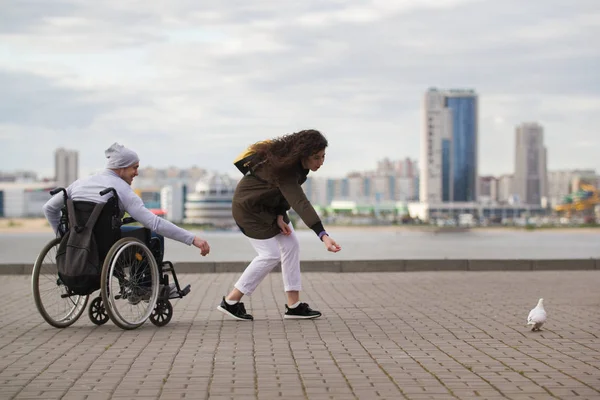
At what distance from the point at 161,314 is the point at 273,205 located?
53.1 inches

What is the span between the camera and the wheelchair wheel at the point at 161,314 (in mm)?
8234

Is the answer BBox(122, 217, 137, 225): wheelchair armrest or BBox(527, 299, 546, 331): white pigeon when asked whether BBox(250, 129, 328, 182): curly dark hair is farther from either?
BBox(527, 299, 546, 331): white pigeon

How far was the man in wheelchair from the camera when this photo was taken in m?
7.93

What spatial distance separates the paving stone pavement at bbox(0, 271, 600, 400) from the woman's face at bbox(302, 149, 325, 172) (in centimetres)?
132

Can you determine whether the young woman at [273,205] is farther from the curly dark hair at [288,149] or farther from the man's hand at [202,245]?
the man's hand at [202,245]

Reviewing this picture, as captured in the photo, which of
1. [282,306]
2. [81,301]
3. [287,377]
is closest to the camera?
[287,377]

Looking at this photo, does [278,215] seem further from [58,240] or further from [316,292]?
[316,292]

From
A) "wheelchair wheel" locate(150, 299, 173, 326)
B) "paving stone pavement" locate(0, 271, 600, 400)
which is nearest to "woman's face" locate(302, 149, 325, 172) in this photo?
"paving stone pavement" locate(0, 271, 600, 400)

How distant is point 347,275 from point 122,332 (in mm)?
8063

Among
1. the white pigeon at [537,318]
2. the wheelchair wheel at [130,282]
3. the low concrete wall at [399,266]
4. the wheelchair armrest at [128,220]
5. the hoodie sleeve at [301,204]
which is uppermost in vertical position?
the hoodie sleeve at [301,204]

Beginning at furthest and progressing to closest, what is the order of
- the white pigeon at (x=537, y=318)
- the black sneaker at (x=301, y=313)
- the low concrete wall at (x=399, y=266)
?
1. the low concrete wall at (x=399, y=266)
2. the black sneaker at (x=301, y=313)
3. the white pigeon at (x=537, y=318)

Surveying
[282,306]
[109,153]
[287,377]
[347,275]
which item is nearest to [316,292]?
[282,306]

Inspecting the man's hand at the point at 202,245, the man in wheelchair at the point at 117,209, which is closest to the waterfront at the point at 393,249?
the man in wheelchair at the point at 117,209

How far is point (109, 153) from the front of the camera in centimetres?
833
